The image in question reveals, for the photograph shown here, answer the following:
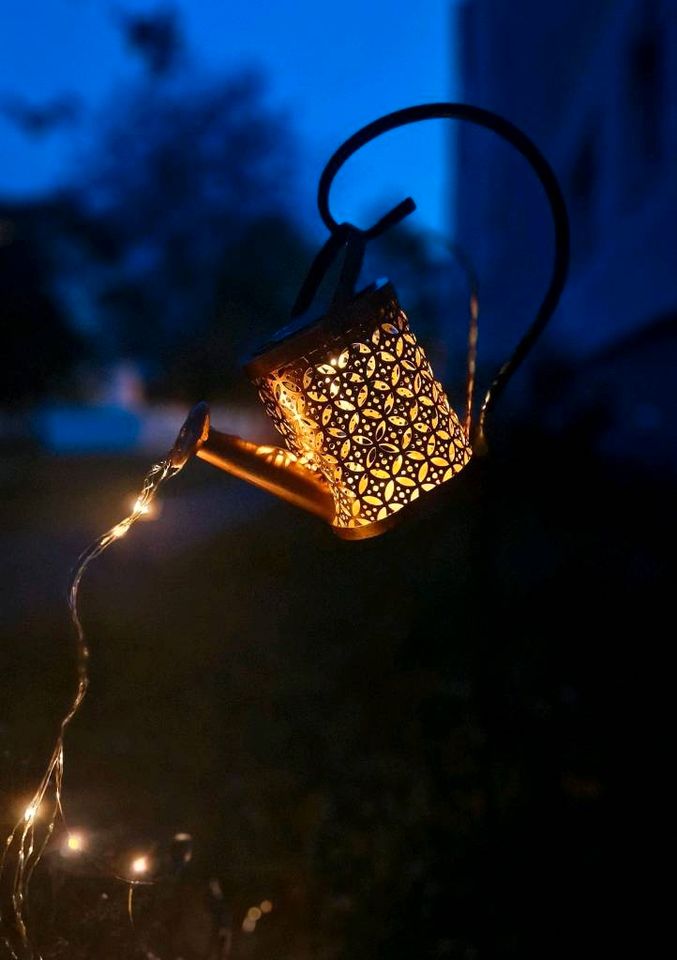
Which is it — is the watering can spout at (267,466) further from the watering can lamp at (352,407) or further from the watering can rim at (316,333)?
the watering can rim at (316,333)

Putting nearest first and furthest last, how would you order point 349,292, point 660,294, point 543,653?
point 349,292
point 543,653
point 660,294

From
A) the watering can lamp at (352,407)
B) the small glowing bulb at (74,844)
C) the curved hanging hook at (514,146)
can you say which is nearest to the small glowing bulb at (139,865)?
the small glowing bulb at (74,844)

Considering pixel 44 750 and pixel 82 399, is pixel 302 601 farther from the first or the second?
pixel 82 399

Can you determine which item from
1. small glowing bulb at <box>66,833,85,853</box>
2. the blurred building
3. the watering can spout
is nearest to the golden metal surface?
the watering can spout

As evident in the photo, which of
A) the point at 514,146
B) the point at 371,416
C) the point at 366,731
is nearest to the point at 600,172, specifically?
the point at 366,731

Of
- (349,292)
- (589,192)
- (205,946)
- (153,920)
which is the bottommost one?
(589,192)

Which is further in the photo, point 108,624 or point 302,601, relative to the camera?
point 302,601

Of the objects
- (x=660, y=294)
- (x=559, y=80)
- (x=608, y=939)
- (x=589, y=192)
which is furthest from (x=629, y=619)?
(x=559, y=80)
